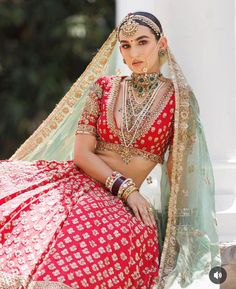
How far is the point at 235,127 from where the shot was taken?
16.0ft

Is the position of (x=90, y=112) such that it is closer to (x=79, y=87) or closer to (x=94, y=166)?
(x=94, y=166)

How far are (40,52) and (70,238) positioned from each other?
361 inches

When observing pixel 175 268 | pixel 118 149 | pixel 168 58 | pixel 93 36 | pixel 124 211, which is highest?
pixel 93 36

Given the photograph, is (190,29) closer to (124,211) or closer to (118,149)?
(118,149)

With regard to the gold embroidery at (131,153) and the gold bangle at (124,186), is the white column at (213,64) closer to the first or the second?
the gold embroidery at (131,153)

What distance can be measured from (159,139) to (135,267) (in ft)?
2.07

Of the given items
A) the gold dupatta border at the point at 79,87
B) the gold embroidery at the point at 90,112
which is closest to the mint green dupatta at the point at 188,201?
the gold embroidery at the point at 90,112

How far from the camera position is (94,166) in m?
4.23

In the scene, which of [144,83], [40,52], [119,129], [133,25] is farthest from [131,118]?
[40,52]

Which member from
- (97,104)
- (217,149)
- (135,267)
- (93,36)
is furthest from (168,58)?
(93,36)

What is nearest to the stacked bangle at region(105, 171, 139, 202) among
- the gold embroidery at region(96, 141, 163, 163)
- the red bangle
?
the red bangle

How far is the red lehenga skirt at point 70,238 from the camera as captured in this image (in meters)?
3.68

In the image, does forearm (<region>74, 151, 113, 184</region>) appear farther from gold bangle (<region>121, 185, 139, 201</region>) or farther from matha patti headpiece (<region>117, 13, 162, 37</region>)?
matha patti headpiece (<region>117, 13, 162, 37</region>)

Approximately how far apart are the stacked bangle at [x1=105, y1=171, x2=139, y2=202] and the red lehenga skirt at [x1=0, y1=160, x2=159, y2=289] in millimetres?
32
